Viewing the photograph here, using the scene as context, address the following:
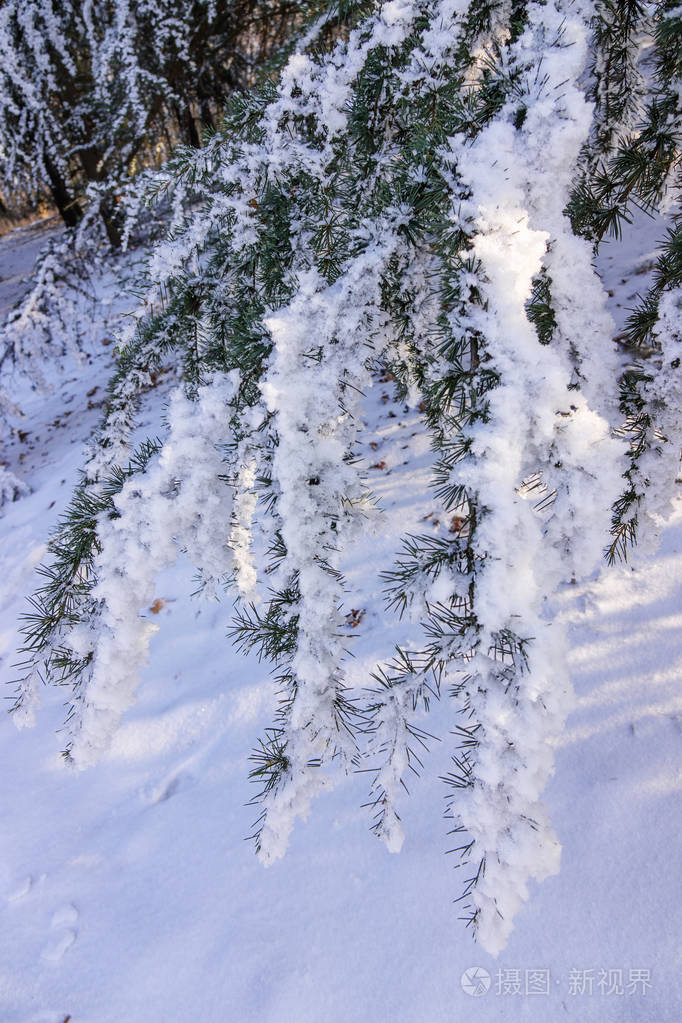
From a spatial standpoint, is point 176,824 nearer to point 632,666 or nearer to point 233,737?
point 233,737

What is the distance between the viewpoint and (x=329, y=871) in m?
2.10

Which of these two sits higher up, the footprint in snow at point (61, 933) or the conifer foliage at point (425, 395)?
the conifer foliage at point (425, 395)

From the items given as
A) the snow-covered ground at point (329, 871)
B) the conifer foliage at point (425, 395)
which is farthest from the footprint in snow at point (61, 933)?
the conifer foliage at point (425, 395)

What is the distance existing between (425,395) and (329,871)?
1963mm

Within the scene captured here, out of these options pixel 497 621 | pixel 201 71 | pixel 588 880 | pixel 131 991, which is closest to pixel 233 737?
pixel 131 991

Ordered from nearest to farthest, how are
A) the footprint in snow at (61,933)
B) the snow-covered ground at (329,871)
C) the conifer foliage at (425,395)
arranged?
1. the conifer foliage at (425,395)
2. the snow-covered ground at (329,871)
3. the footprint in snow at (61,933)

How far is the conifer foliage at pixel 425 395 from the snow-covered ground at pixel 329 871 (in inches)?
20.6

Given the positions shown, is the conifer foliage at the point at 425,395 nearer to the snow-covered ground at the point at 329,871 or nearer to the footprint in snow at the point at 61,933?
the snow-covered ground at the point at 329,871

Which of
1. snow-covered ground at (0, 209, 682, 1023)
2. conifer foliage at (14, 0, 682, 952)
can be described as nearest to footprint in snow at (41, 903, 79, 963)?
snow-covered ground at (0, 209, 682, 1023)

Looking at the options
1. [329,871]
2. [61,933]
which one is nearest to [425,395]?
[329,871]

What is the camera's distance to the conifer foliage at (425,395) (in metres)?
0.71

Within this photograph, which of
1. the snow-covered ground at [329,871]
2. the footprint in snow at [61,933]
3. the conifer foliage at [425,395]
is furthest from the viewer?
the footprint in snow at [61,933]

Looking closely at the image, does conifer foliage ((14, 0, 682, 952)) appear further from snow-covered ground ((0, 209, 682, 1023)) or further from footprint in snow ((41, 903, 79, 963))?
footprint in snow ((41, 903, 79, 963))

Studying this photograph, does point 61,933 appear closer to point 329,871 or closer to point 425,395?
point 329,871
